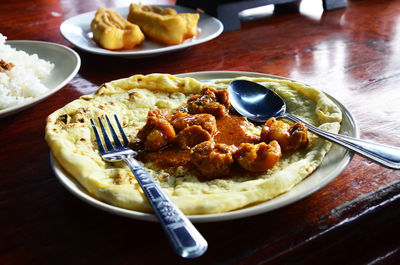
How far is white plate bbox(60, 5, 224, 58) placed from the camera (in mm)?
2082

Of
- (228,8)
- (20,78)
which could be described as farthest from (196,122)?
(228,8)

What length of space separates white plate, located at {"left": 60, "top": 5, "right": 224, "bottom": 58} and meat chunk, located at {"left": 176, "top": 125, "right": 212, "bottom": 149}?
2.88 ft

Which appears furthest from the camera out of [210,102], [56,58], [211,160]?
[56,58]

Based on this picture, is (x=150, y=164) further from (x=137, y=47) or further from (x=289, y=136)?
(x=137, y=47)

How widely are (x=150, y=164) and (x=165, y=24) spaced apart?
1213 millimetres

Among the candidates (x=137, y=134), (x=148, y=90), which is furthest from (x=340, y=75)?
(x=137, y=134)

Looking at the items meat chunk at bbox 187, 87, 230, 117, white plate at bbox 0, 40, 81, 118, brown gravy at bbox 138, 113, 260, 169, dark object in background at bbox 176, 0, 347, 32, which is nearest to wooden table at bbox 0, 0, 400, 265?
white plate at bbox 0, 40, 81, 118

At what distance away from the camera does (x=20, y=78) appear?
174 cm

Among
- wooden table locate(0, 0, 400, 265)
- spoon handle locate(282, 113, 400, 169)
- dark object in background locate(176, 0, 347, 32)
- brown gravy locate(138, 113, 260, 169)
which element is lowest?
wooden table locate(0, 0, 400, 265)

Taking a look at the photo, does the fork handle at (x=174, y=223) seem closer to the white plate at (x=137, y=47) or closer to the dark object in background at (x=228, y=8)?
the white plate at (x=137, y=47)

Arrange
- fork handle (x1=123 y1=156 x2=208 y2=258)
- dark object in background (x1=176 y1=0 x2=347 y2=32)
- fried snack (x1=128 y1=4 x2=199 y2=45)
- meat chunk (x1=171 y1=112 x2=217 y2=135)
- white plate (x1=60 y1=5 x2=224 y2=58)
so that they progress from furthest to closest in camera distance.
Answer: dark object in background (x1=176 y1=0 x2=347 y2=32) → fried snack (x1=128 y1=4 x2=199 y2=45) → white plate (x1=60 y1=5 x2=224 y2=58) → meat chunk (x1=171 y1=112 x2=217 y2=135) → fork handle (x1=123 y1=156 x2=208 y2=258)

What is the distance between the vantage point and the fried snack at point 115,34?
216 centimetres

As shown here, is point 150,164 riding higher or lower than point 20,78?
lower

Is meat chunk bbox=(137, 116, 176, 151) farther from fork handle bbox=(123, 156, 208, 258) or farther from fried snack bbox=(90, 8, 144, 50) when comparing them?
fried snack bbox=(90, 8, 144, 50)
